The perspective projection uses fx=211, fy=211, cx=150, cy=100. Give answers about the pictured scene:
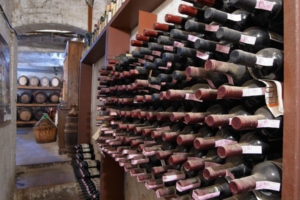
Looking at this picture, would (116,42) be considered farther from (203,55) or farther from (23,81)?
(23,81)

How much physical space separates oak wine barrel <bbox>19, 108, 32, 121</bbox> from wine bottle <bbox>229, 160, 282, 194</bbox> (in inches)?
417

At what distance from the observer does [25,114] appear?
9.40m

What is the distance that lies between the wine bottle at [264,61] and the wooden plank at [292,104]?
0.03 m

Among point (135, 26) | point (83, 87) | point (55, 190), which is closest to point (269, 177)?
point (135, 26)

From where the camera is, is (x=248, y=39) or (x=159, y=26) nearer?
(x=248, y=39)

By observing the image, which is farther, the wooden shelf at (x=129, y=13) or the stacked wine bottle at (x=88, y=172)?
the stacked wine bottle at (x=88, y=172)

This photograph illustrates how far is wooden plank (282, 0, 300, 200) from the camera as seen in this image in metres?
0.46

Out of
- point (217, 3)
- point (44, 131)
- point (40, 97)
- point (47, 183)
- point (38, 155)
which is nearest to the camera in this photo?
point (217, 3)

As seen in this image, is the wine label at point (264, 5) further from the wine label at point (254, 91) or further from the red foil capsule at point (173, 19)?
the red foil capsule at point (173, 19)

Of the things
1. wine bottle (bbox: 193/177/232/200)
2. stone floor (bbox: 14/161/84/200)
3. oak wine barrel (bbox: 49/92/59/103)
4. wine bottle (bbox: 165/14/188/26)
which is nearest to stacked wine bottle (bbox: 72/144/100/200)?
stone floor (bbox: 14/161/84/200)

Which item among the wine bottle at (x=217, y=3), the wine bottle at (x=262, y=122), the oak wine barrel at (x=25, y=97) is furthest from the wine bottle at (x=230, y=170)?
the oak wine barrel at (x=25, y=97)

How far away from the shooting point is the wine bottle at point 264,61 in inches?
19.2

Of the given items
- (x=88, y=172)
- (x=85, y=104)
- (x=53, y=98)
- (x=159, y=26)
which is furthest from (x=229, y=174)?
(x=53, y=98)

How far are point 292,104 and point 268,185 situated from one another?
20 cm
